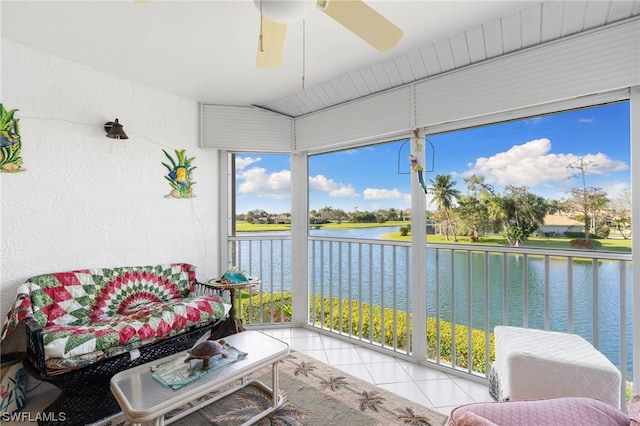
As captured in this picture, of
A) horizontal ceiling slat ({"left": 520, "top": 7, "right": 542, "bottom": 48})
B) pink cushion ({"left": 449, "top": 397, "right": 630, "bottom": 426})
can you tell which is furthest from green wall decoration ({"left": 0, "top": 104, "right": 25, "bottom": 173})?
horizontal ceiling slat ({"left": 520, "top": 7, "right": 542, "bottom": 48})

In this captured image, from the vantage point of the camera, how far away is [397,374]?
2.42 metres

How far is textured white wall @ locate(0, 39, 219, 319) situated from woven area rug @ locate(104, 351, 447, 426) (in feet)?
4.53

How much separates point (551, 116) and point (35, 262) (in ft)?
13.0

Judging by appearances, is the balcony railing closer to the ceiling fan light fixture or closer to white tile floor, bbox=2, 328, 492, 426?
white tile floor, bbox=2, 328, 492, 426

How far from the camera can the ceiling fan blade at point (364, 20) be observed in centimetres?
133

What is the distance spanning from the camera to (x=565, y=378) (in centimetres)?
146

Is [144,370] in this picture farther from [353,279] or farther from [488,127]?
[488,127]

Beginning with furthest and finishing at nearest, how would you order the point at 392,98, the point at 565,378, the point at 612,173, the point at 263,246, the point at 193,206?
1. the point at 263,246
2. the point at 193,206
3. the point at 392,98
4. the point at 612,173
5. the point at 565,378

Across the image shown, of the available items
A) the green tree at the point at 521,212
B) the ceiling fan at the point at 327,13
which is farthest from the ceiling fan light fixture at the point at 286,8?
the green tree at the point at 521,212

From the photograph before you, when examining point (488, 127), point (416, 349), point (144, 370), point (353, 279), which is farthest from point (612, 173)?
point (144, 370)

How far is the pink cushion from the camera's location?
3.37 ft

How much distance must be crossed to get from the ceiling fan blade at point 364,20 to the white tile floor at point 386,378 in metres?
2.30

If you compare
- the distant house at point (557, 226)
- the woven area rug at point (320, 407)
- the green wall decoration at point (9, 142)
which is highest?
the green wall decoration at point (9, 142)

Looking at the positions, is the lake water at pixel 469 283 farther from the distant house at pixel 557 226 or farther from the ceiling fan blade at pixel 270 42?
the ceiling fan blade at pixel 270 42
